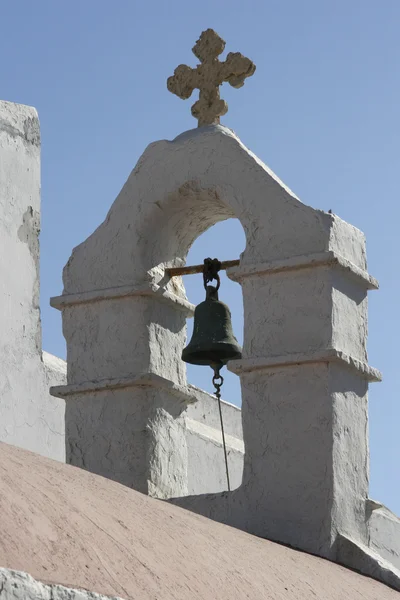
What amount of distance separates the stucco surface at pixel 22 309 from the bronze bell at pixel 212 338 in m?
2.17

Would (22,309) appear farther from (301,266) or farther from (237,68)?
(301,266)

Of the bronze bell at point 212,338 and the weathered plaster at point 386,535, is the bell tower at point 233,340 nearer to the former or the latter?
the bronze bell at point 212,338

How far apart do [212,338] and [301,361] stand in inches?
22.8

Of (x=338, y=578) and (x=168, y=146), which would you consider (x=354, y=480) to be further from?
(x=168, y=146)

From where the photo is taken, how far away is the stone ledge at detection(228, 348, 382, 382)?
6.33m

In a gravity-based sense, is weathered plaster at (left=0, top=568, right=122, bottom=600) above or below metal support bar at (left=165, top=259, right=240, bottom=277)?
below

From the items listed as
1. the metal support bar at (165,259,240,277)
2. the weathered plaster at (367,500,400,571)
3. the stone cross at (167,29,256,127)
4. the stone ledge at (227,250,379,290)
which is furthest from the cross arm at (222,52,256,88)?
the weathered plaster at (367,500,400,571)

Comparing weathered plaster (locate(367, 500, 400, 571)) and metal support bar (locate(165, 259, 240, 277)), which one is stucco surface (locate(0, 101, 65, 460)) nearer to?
weathered plaster (locate(367, 500, 400, 571))

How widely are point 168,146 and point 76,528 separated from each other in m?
2.79

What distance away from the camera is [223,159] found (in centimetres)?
677

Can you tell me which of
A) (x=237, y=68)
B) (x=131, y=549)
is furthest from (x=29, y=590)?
(x=237, y=68)

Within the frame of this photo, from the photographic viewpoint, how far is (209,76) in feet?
23.2

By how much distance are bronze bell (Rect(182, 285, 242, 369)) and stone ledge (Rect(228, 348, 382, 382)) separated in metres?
0.28

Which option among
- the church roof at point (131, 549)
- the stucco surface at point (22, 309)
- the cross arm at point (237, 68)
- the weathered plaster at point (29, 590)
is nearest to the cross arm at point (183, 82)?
the cross arm at point (237, 68)
